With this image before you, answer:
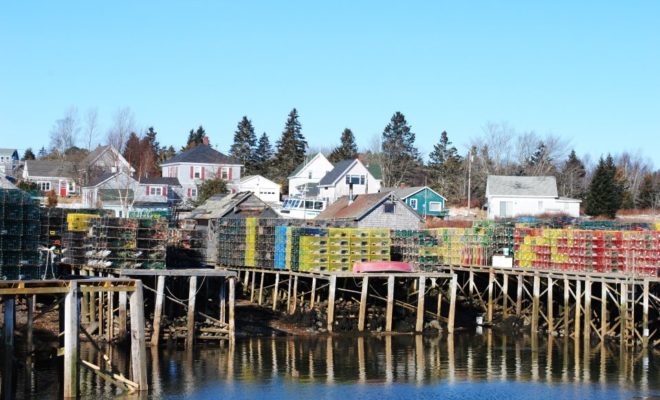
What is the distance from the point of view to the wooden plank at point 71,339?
23.2 metres

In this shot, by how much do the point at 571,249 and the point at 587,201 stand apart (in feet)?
135

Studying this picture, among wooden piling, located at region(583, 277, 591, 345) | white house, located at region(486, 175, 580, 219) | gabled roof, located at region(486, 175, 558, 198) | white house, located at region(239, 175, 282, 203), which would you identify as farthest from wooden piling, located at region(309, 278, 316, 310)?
white house, located at region(239, 175, 282, 203)

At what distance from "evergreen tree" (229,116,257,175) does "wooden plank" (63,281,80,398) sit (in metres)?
87.9

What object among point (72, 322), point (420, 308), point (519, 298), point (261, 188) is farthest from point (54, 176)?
point (72, 322)

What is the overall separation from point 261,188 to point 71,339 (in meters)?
64.0

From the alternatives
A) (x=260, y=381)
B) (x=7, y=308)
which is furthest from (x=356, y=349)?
(x=7, y=308)

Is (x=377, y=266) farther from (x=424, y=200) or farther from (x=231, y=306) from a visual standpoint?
(x=424, y=200)

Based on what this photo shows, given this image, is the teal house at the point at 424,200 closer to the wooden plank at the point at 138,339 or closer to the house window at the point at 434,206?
the house window at the point at 434,206

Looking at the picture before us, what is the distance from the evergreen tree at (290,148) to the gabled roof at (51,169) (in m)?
22.9

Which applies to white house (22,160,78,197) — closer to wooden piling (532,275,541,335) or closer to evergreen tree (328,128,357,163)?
evergreen tree (328,128,357,163)

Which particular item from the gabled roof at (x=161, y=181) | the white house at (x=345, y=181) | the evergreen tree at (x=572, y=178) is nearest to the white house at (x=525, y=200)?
the white house at (x=345, y=181)

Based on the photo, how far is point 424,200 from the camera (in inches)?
3022

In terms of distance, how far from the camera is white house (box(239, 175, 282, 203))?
85.9 metres

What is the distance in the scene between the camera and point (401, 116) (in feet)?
366
